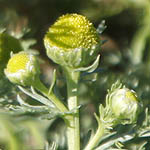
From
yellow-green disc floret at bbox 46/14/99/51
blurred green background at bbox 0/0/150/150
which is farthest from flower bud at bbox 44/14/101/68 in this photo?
blurred green background at bbox 0/0/150/150

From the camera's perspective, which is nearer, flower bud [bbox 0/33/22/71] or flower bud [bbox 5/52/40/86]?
flower bud [bbox 5/52/40/86]

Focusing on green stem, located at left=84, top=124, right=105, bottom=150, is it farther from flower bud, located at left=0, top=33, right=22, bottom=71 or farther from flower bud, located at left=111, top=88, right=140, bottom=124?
flower bud, located at left=0, top=33, right=22, bottom=71

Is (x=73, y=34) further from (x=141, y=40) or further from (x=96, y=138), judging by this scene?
(x=141, y=40)

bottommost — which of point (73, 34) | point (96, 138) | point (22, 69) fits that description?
point (96, 138)

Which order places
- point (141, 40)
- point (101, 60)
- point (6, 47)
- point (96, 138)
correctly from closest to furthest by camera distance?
point (96, 138)
point (6, 47)
point (141, 40)
point (101, 60)

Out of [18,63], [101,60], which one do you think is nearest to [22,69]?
[18,63]

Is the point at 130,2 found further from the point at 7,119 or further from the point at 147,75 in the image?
the point at 7,119
